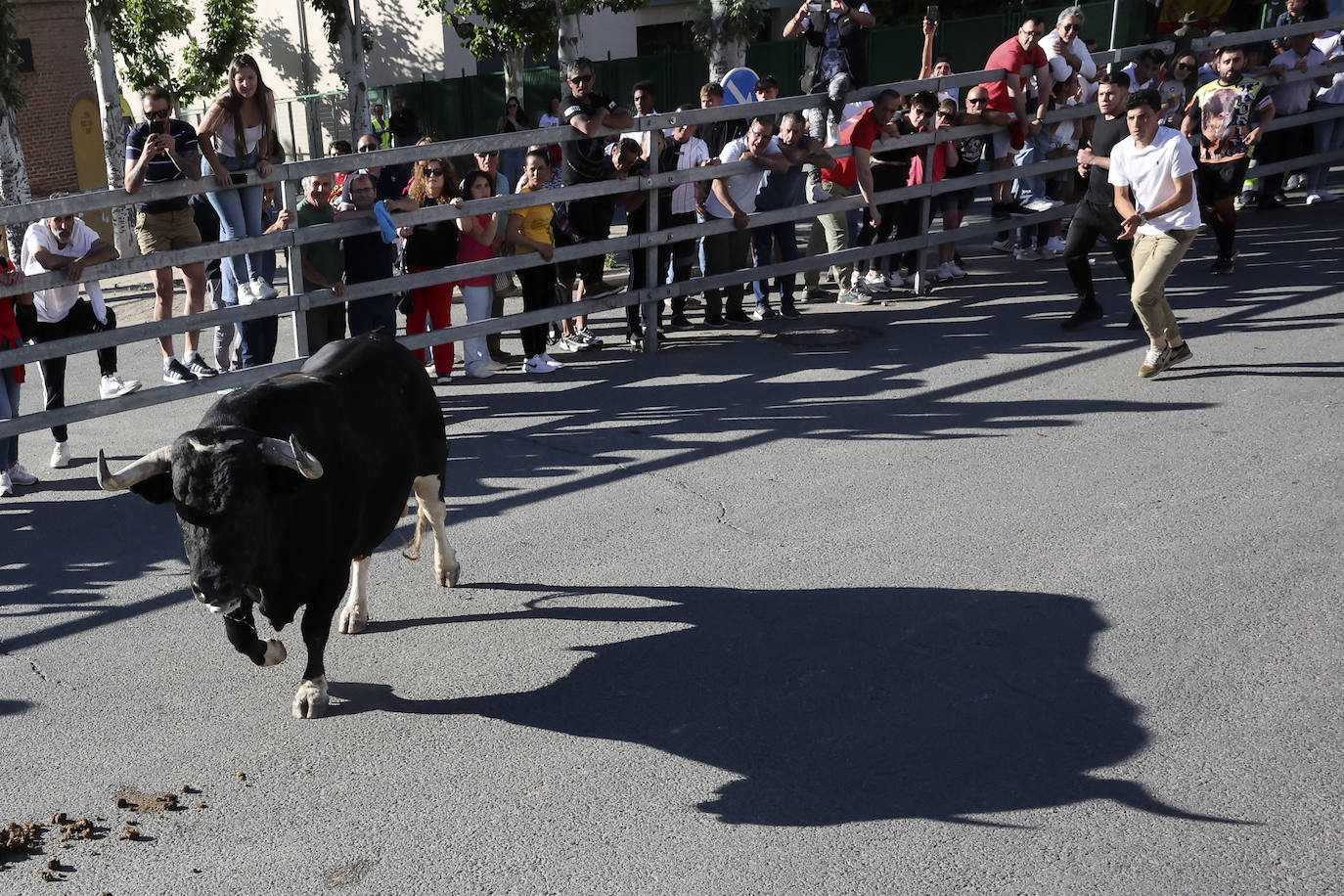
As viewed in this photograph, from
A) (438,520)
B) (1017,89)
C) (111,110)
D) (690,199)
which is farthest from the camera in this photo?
(111,110)

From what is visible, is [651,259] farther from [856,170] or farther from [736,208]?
[856,170]

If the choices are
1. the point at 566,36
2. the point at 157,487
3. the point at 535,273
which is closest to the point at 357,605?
the point at 157,487

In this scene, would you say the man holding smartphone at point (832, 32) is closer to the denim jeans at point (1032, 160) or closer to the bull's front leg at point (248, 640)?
the denim jeans at point (1032, 160)

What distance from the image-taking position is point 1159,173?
9.22 metres

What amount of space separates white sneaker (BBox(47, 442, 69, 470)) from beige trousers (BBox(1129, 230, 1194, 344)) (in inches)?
302

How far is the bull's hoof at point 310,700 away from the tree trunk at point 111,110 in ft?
48.4

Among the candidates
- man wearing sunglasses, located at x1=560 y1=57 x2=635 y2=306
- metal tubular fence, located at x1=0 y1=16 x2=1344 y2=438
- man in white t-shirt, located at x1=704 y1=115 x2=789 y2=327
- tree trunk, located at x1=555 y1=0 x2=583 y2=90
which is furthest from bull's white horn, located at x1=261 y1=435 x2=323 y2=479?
tree trunk, located at x1=555 y1=0 x2=583 y2=90

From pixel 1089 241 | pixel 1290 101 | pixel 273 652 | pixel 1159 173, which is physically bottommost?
pixel 273 652

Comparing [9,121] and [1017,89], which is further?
[9,121]

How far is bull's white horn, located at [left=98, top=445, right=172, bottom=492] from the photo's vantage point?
4426 mm

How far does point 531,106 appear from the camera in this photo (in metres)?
27.9

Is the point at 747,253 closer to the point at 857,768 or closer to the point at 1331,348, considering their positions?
the point at 1331,348

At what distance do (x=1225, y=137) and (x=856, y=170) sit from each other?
13.3ft

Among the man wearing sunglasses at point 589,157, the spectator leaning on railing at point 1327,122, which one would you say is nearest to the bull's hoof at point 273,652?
the man wearing sunglasses at point 589,157
